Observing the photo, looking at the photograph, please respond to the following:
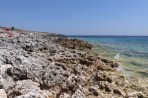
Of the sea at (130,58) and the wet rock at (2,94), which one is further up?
the wet rock at (2,94)

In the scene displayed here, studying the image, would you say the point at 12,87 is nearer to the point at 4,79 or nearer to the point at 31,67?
the point at 4,79

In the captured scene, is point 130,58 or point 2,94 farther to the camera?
point 130,58

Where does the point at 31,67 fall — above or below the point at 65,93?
above

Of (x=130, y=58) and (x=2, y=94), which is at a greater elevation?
(x=2, y=94)

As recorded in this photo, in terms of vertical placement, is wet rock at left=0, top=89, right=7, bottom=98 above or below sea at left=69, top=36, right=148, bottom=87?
above

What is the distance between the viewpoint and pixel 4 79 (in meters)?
9.08

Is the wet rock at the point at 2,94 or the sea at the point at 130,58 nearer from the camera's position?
the wet rock at the point at 2,94

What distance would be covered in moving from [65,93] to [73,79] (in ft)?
3.47

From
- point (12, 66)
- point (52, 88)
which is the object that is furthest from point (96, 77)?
point (12, 66)

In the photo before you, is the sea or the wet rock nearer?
the wet rock

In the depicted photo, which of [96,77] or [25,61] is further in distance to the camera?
[96,77]

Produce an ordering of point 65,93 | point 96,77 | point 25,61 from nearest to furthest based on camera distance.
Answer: point 65,93
point 25,61
point 96,77

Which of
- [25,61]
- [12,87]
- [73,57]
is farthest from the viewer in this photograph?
[73,57]

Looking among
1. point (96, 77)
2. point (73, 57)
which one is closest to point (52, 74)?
point (96, 77)
